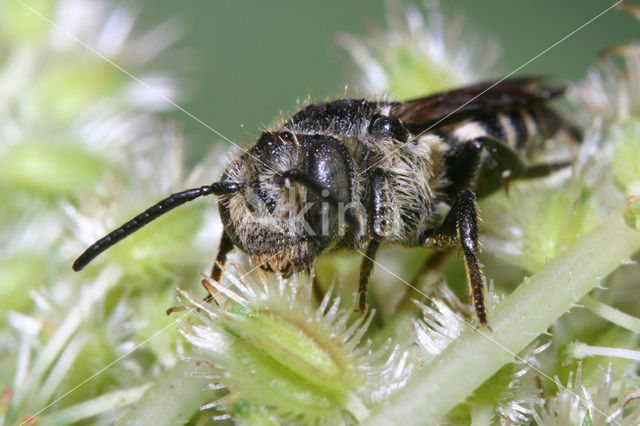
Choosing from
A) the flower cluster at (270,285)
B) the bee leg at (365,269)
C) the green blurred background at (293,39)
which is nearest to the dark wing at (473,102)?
the flower cluster at (270,285)

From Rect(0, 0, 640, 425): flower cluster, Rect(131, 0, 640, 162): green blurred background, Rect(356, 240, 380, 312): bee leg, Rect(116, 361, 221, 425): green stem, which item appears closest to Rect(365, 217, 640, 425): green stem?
Rect(0, 0, 640, 425): flower cluster

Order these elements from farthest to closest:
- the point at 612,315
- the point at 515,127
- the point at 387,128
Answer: the point at 515,127
the point at 387,128
the point at 612,315

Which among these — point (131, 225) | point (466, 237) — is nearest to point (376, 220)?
point (466, 237)

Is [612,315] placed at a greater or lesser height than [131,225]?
lesser

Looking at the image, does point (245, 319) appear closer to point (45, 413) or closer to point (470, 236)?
point (470, 236)

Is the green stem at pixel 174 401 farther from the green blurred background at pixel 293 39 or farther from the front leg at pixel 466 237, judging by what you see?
the green blurred background at pixel 293 39

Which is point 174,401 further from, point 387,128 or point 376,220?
point 387,128
